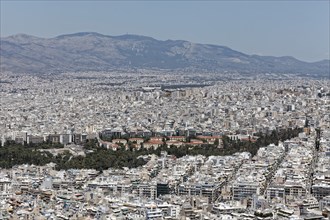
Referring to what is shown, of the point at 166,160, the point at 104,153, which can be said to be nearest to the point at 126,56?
the point at 104,153

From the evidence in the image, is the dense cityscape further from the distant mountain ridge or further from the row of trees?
the distant mountain ridge

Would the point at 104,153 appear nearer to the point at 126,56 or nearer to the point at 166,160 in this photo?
the point at 166,160

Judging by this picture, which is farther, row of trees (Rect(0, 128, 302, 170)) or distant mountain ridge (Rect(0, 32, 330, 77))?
distant mountain ridge (Rect(0, 32, 330, 77))

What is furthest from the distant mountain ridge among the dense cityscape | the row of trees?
the row of trees

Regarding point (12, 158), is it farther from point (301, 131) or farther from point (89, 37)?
point (89, 37)

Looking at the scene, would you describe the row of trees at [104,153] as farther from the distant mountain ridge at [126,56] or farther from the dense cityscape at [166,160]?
the distant mountain ridge at [126,56]
